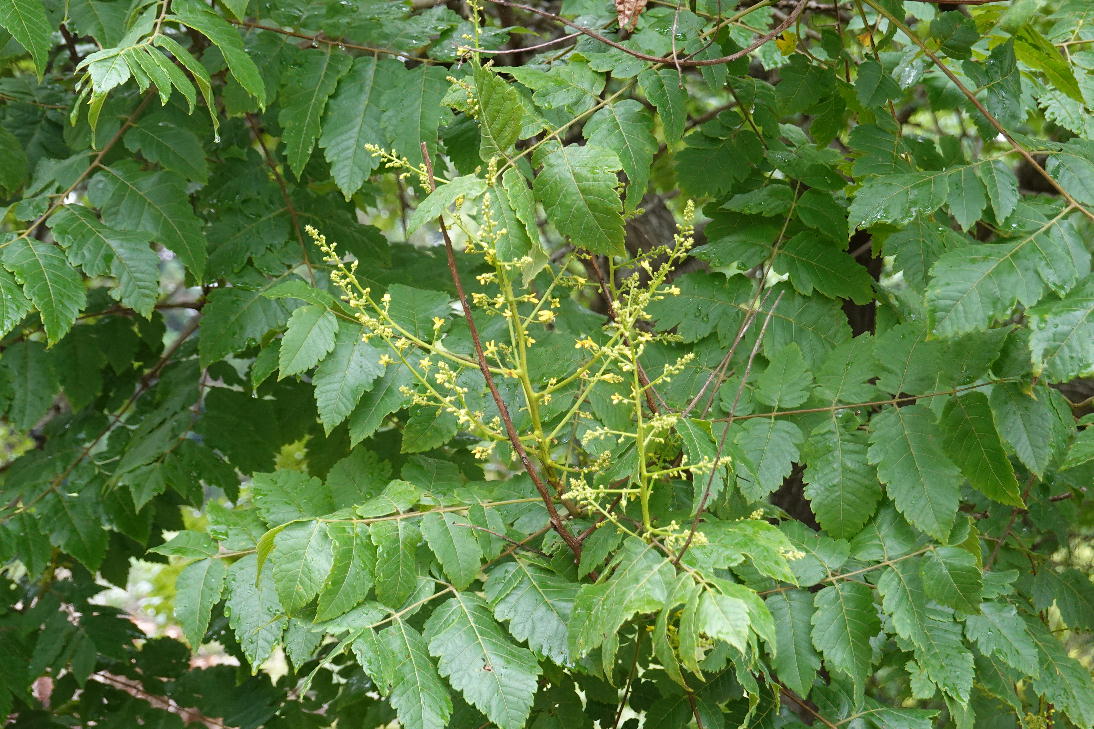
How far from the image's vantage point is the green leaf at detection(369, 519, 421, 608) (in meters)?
1.42

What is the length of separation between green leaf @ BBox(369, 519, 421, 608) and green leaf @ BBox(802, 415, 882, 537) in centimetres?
74

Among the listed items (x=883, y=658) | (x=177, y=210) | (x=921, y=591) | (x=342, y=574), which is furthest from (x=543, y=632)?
(x=177, y=210)

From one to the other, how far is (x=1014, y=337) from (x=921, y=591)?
1.63 ft

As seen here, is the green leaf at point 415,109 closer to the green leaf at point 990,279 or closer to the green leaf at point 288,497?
the green leaf at point 288,497

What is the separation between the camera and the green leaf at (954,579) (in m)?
1.50

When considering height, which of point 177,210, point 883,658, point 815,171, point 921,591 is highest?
point 177,210

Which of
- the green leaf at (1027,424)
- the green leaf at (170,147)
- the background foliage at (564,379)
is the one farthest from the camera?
the green leaf at (170,147)

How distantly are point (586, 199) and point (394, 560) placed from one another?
2.23 ft

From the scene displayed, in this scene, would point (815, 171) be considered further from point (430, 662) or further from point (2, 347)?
point (2, 347)

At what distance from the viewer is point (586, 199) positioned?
153 cm

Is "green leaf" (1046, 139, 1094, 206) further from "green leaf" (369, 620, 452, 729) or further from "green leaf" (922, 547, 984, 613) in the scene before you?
"green leaf" (369, 620, 452, 729)

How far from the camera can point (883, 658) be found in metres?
1.92

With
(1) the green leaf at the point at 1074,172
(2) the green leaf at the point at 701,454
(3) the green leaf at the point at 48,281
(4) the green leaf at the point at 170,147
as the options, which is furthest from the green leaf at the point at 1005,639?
(4) the green leaf at the point at 170,147

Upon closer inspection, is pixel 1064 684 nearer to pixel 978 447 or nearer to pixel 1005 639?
pixel 1005 639
